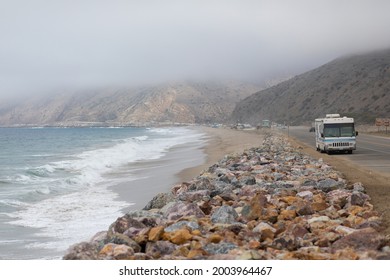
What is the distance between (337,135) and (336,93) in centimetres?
8235

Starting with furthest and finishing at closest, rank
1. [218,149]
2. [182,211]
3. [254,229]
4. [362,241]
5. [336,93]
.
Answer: [336,93] < [218,149] < [182,211] < [254,229] < [362,241]

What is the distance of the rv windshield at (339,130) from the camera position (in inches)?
1081

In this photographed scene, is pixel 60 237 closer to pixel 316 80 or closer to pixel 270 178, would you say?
pixel 270 178

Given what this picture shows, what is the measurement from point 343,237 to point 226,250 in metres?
1.57

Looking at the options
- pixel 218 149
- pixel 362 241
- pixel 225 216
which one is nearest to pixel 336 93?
pixel 218 149

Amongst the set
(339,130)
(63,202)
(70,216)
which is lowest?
(63,202)

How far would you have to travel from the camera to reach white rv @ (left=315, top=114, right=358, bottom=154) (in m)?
27.2

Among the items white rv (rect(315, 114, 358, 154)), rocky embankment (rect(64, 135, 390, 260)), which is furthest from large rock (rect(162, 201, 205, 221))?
white rv (rect(315, 114, 358, 154))

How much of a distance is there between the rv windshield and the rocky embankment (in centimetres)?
1634

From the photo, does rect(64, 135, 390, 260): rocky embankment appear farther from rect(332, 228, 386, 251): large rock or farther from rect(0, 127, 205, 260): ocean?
rect(0, 127, 205, 260): ocean

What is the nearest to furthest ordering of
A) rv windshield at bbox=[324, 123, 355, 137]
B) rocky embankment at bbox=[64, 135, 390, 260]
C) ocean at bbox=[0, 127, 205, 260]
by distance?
rocky embankment at bbox=[64, 135, 390, 260] < ocean at bbox=[0, 127, 205, 260] < rv windshield at bbox=[324, 123, 355, 137]

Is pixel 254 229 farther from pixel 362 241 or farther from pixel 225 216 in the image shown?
pixel 362 241

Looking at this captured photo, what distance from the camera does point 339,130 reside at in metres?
27.5

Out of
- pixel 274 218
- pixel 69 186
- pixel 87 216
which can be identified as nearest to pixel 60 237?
pixel 87 216
